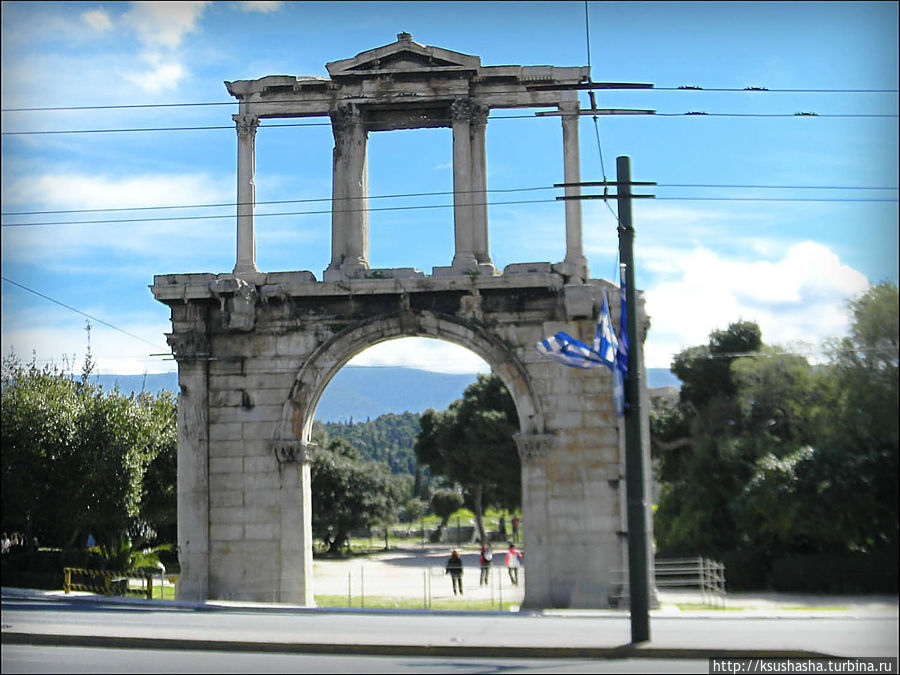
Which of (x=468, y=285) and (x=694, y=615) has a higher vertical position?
(x=468, y=285)

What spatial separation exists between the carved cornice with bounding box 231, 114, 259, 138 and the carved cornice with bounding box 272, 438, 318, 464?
6220 mm

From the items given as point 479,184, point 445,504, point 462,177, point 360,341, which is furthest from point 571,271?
point 445,504

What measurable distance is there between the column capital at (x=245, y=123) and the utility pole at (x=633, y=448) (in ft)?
31.8

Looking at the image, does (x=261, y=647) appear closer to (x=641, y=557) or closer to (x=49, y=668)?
(x=49, y=668)

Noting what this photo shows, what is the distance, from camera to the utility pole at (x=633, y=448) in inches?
488

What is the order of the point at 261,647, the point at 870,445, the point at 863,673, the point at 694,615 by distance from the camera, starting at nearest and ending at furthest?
the point at 863,673
the point at 261,647
the point at 694,615
the point at 870,445

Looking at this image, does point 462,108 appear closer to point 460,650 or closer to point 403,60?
point 403,60

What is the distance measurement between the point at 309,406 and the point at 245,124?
5846mm

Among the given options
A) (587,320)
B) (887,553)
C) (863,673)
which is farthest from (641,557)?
(887,553)

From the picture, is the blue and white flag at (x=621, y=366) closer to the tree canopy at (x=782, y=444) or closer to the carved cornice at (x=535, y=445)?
the tree canopy at (x=782, y=444)

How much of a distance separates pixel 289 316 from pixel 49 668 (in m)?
10.5

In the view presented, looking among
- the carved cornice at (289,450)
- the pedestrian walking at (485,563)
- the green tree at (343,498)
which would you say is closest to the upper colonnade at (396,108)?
the carved cornice at (289,450)

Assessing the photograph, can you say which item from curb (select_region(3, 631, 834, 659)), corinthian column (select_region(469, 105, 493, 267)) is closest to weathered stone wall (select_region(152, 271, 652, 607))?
corinthian column (select_region(469, 105, 493, 267))

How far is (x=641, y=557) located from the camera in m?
12.7
